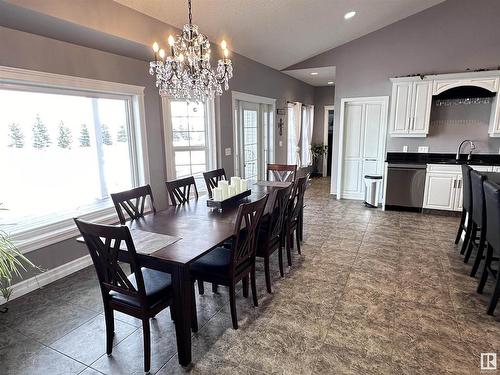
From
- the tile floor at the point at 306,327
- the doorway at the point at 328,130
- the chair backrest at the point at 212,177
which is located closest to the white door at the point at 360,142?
the tile floor at the point at 306,327

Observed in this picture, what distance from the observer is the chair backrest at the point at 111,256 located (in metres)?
1.64

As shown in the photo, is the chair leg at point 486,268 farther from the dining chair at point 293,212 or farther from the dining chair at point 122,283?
the dining chair at point 122,283

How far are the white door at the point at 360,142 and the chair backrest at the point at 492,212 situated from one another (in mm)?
3328

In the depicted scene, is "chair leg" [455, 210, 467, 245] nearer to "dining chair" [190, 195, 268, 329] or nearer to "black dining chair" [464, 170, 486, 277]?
"black dining chair" [464, 170, 486, 277]

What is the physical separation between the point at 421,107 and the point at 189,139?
3956 millimetres

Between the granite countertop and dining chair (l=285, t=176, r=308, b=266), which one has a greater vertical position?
the granite countertop

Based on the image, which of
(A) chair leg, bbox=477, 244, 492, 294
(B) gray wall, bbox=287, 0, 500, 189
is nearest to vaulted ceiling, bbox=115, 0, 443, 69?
(B) gray wall, bbox=287, 0, 500, 189

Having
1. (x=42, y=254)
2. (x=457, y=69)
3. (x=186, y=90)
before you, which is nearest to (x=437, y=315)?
(x=186, y=90)

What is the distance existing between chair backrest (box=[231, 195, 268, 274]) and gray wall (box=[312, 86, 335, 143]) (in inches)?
286

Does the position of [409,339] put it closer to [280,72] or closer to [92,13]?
[92,13]

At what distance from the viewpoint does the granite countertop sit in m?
4.88

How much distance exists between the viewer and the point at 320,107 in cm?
902

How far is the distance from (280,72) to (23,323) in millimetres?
6134


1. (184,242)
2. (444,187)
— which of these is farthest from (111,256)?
(444,187)
